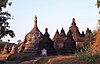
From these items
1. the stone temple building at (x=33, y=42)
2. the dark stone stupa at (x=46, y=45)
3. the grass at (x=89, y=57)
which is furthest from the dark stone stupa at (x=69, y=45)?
the grass at (x=89, y=57)

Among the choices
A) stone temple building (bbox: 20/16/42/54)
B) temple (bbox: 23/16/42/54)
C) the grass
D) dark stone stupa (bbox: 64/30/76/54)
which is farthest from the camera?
temple (bbox: 23/16/42/54)

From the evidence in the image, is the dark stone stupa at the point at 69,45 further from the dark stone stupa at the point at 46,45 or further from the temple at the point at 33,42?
the temple at the point at 33,42

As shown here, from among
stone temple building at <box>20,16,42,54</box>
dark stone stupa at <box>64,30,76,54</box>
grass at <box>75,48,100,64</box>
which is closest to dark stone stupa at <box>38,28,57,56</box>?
stone temple building at <box>20,16,42,54</box>

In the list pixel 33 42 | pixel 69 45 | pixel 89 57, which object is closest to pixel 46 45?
pixel 69 45

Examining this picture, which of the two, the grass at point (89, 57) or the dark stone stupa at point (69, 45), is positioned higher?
the dark stone stupa at point (69, 45)

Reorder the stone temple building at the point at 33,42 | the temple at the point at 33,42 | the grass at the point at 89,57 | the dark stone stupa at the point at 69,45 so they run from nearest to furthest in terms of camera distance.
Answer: the grass at the point at 89,57
the dark stone stupa at the point at 69,45
the stone temple building at the point at 33,42
the temple at the point at 33,42

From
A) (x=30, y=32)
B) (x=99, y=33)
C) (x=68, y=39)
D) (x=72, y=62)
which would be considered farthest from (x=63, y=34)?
(x=72, y=62)

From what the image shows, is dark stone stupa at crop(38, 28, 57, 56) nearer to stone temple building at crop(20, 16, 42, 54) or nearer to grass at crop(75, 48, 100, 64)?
stone temple building at crop(20, 16, 42, 54)

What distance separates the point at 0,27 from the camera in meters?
40.7

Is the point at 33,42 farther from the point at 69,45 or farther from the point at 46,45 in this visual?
the point at 69,45

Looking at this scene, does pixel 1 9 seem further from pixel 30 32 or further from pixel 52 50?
pixel 30 32

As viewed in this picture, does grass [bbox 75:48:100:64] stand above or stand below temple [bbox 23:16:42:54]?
below

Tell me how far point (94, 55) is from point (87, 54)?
1.55 ft

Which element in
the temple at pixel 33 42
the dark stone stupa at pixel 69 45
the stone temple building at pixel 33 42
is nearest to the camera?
the dark stone stupa at pixel 69 45
